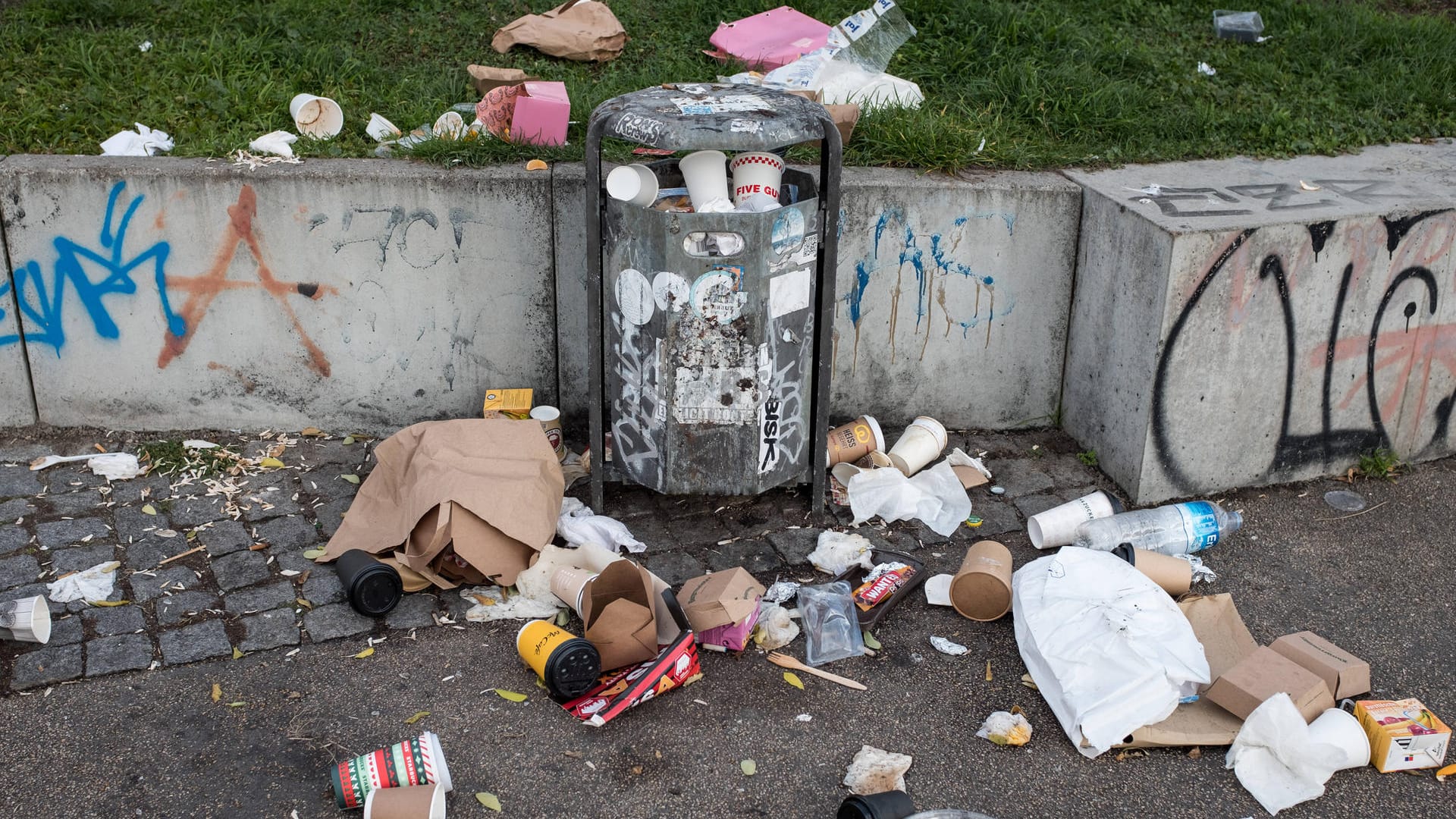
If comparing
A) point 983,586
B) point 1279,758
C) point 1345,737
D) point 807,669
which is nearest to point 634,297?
point 807,669

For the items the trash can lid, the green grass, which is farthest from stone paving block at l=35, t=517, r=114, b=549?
the trash can lid

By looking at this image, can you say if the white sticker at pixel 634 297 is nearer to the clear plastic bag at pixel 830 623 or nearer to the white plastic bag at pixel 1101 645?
the clear plastic bag at pixel 830 623

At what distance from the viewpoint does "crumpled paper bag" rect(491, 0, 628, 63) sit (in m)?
5.44

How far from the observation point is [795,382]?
3.99 meters

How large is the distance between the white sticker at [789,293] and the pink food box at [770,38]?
193cm

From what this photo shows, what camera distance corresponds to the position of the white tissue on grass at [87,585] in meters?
3.66

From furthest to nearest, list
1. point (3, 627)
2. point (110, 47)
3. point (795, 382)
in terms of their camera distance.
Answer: point (110, 47) < point (795, 382) < point (3, 627)

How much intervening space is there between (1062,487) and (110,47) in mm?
4527

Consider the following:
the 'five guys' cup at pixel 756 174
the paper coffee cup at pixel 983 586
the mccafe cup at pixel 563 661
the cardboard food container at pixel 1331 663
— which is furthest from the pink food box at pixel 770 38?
the cardboard food container at pixel 1331 663

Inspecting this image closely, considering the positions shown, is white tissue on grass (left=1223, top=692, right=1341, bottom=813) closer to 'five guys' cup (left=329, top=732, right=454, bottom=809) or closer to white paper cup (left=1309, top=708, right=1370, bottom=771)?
white paper cup (left=1309, top=708, right=1370, bottom=771)

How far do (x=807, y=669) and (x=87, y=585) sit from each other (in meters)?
2.26

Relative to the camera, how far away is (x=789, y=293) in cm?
380

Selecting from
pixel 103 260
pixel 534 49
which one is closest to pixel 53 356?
pixel 103 260

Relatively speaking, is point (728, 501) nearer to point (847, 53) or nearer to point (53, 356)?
point (847, 53)
